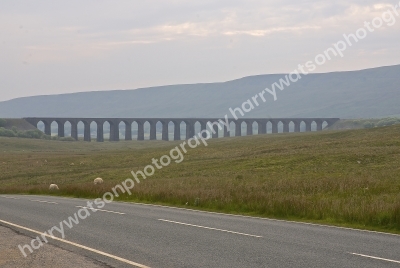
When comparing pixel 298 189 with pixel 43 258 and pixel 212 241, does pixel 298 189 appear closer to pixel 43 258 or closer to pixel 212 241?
pixel 212 241

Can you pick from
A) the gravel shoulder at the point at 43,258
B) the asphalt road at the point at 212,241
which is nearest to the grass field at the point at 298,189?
the asphalt road at the point at 212,241

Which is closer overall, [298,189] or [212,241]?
[212,241]

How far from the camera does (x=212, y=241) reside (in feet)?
44.1

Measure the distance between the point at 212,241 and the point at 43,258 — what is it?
3613 millimetres

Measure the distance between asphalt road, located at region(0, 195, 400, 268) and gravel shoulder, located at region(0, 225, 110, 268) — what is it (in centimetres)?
33

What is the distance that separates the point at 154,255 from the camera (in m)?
11.9

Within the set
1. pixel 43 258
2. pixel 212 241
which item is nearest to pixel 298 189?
pixel 212 241

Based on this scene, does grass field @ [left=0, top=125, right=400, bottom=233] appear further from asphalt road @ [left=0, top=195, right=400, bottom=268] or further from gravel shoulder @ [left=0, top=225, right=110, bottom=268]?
gravel shoulder @ [left=0, top=225, right=110, bottom=268]

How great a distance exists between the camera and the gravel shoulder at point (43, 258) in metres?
11.3

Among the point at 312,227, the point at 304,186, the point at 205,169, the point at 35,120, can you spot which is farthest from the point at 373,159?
the point at 35,120

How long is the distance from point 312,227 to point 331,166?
79.7 feet

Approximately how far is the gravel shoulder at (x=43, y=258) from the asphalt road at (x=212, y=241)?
12.8 inches

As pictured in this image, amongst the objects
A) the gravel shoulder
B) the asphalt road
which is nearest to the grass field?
the asphalt road

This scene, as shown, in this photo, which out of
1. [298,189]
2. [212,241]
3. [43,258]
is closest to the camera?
[43,258]
